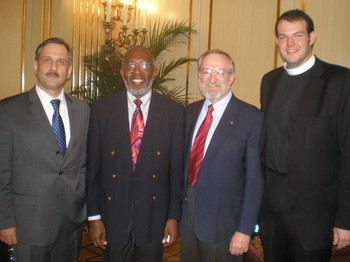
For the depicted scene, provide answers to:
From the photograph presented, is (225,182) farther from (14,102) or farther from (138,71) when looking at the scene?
(14,102)

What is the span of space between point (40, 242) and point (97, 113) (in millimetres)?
839

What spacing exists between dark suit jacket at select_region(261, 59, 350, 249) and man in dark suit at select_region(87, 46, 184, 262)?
0.70m

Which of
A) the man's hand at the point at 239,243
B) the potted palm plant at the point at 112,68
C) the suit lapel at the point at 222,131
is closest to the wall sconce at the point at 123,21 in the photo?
the potted palm plant at the point at 112,68

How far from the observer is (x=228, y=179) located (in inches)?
77.6

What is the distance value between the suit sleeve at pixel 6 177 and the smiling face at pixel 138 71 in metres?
0.78

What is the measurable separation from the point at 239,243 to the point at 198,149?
0.59m

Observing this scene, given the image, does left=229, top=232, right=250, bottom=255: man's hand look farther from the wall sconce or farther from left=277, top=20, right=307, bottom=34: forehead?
the wall sconce

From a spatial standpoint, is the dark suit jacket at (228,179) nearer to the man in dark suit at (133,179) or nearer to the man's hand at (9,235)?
the man in dark suit at (133,179)

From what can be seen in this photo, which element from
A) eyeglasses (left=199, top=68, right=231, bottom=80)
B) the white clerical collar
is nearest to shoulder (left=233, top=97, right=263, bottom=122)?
eyeglasses (left=199, top=68, right=231, bottom=80)

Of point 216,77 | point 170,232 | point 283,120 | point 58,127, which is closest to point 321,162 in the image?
point 283,120

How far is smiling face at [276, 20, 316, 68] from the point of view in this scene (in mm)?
2018

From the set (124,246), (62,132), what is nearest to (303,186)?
(124,246)

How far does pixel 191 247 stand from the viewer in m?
2.13

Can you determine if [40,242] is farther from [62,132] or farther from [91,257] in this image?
[91,257]
